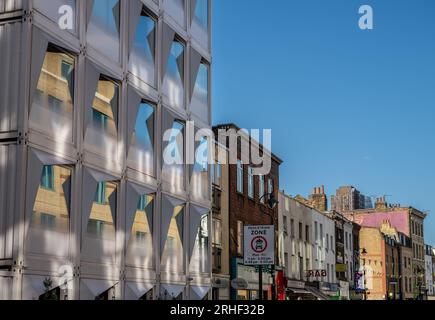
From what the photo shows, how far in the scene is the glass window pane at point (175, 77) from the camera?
A: 28562mm

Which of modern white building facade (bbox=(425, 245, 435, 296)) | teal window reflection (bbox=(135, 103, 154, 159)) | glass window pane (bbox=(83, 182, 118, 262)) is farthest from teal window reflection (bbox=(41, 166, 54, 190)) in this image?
modern white building facade (bbox=(425, 245, 435, 296))

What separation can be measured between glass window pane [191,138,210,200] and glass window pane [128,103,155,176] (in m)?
4.34

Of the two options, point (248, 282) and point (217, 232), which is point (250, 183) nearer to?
point (248, 282)

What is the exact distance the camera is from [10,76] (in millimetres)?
18297

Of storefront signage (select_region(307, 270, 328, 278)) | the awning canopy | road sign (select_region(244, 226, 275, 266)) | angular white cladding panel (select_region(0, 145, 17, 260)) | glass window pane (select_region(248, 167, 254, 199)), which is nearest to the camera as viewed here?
angular white cladding panel (select_region(0, 145, 17, 260))

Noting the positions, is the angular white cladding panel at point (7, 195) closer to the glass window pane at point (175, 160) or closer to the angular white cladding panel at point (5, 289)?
the angular white cladding panel at point (5, 289)

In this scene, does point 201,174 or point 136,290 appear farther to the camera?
point 201,174

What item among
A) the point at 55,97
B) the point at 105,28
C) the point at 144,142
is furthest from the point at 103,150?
the point at 105,28

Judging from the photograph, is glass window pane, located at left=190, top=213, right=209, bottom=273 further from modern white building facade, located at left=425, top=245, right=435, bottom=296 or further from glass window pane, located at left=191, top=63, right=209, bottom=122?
modern white building facade, located at left=425, top=245, right=435, bottom=296

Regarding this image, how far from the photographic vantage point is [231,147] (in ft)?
139

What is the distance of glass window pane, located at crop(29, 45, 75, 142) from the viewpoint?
19.2 meters

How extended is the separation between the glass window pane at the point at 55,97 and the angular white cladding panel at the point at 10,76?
1.90 feet

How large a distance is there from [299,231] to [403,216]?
53.3 meters

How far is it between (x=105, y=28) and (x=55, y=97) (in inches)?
166
